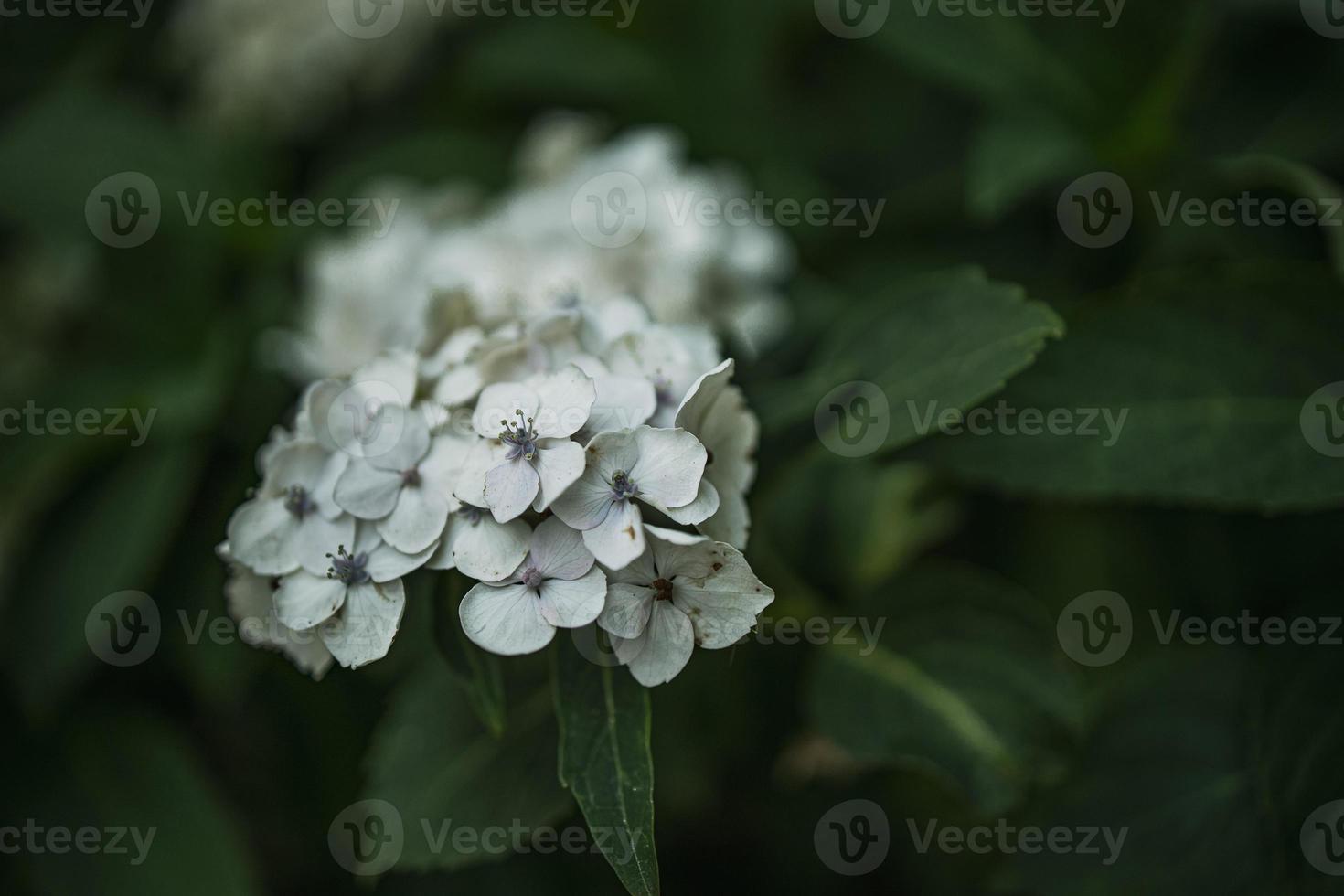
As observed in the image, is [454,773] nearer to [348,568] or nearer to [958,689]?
→ [348,568]

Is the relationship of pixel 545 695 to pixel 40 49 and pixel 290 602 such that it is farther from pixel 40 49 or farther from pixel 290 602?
pixel 40 49

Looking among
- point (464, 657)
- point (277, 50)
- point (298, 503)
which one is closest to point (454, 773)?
point (464, 657)

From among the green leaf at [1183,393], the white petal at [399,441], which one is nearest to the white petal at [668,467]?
the white petal at [399,441]

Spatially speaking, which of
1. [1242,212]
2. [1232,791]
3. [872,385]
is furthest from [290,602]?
[1242,212]

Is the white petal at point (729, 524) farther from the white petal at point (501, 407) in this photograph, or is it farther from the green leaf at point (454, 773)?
the green leaf at point (454, 773)

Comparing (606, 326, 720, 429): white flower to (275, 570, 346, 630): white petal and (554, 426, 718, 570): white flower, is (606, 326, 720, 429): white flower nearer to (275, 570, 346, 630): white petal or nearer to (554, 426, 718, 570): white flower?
(554, 426, 718, 570): white flower

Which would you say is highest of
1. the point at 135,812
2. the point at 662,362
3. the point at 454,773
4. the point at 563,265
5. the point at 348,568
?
the point at 563,265
